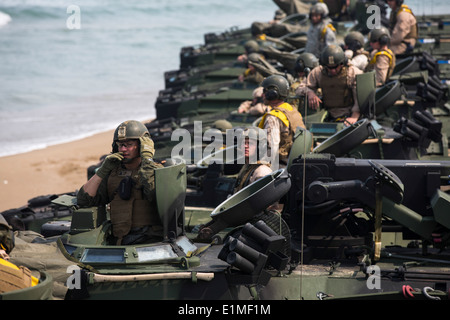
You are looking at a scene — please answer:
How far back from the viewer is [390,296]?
886 cm

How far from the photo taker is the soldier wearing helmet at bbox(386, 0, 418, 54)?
20219mm

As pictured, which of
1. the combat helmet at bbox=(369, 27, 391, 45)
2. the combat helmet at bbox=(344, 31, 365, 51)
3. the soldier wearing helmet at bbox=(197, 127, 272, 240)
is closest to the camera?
the soldier wearing helmet at bbox=(197, 127, 272, 240)

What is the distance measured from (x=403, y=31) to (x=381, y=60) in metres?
3.37

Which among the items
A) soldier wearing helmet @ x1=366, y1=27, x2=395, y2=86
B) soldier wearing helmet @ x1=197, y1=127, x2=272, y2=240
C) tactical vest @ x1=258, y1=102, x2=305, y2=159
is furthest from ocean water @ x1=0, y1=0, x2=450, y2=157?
soldier wearing helmet @ x1=197, y1=127, x2=272, y2=240

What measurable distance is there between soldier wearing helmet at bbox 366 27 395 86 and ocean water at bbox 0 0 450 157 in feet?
25.5

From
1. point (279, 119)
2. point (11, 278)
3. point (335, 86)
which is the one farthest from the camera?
point (335, 86)

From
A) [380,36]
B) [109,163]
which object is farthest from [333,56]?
[109,163]

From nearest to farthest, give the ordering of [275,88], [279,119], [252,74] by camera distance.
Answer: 1. [279,119]
2. [275,88]
3. [252,74]

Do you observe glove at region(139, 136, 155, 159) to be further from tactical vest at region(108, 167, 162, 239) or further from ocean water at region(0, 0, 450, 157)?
ocean water at region(0, 0, 450, 157)

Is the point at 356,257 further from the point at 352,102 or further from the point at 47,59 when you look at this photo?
the point at 47,59

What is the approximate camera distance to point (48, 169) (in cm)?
2275

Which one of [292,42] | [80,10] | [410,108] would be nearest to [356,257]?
[410,108]

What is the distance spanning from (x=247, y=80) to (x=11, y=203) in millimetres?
5189

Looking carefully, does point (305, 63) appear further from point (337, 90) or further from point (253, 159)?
point (253, 159)
